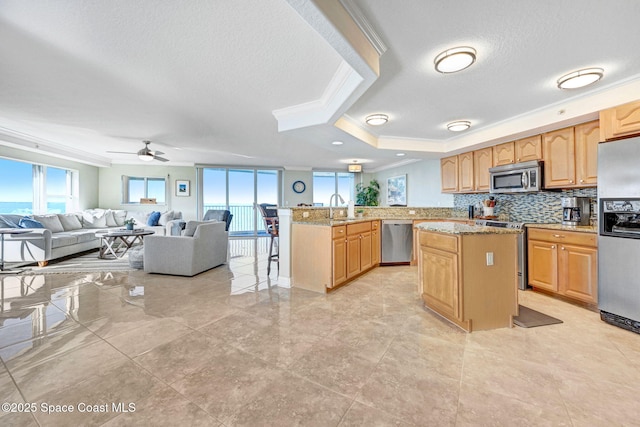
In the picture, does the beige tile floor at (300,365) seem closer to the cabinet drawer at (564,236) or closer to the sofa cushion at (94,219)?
the cabinet drawer at (564,236)

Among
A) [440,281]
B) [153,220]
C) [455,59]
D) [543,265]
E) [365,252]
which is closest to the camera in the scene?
[455,59]

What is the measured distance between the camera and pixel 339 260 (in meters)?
3.42

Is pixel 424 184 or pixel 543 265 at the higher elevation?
pixel 424 184

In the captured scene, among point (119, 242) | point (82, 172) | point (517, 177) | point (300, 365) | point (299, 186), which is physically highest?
point (82, 172)

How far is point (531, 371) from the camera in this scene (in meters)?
1.71

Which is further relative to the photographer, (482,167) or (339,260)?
(482,167)

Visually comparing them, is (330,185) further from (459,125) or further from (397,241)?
(459,125)

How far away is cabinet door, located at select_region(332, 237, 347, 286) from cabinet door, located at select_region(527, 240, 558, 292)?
2.38 metres

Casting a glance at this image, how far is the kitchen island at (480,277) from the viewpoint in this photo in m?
2.28

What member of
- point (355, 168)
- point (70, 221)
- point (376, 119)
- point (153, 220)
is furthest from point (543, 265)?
point (70, 221)

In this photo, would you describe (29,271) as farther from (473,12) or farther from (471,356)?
(473,12)

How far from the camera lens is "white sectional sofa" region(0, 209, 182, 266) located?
4484mm

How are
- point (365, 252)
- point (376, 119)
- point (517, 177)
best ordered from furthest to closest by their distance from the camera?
point (365, 252) < point (517, 177) < point (376, 119)

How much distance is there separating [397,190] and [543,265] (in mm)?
4679
